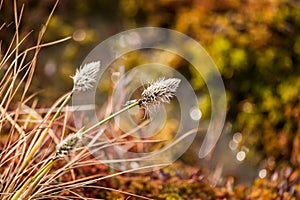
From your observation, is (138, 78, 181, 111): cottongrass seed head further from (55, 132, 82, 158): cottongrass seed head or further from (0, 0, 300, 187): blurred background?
(0, 0, 300, 187): blurred background

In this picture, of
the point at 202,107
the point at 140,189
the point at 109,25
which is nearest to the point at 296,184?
the point at 140,189

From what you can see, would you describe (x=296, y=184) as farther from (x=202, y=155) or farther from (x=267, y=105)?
(x=267, y=105)

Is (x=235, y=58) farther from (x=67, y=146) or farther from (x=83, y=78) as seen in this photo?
(x=67, y=146)

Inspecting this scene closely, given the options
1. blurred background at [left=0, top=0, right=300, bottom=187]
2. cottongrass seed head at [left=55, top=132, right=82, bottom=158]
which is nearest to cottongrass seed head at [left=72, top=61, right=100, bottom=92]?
cottongrass seed head at [left=55, top=132, right=82, bottom=158]

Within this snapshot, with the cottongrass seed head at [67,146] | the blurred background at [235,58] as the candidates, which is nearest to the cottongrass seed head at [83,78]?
the cottongrass seed head at [67,146]

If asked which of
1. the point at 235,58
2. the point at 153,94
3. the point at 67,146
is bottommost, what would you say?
the point at 67,146

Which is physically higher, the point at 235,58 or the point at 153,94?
the point at 235,58

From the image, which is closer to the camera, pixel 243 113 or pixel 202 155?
pixel 202 155

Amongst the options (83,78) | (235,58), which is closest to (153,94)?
(83,78)

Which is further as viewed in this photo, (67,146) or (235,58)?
(235,58)
